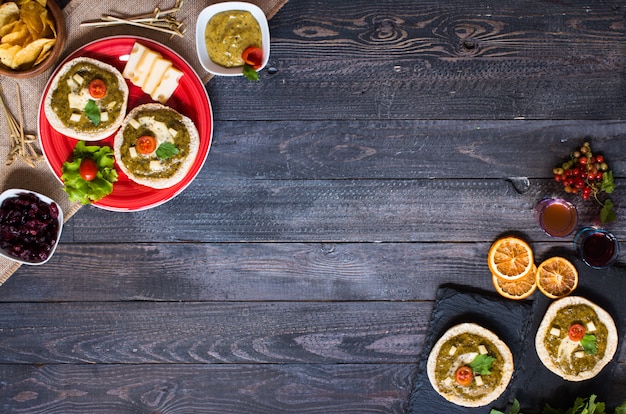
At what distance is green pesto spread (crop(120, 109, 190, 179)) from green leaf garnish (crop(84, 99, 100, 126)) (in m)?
0.14

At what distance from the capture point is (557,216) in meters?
2.90

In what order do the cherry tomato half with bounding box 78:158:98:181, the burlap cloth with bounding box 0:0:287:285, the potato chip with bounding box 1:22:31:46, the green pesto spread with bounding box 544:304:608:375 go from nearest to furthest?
the potato chip with bounding box 1:22:31:46 < the cherry tomato half with bounding box 78:158:98:181 < the burlap cloth with bounding box 0:0:287:285 < the green pesto spread with bounding box 544:304:608:375

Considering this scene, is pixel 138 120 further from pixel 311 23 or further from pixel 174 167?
pixel 311 23

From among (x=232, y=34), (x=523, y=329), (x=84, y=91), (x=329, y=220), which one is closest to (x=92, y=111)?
(x=84, y=91)

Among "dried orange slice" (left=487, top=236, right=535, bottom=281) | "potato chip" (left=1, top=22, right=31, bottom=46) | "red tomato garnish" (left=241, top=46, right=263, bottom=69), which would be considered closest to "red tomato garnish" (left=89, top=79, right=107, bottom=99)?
"potato chip" (left=1, top=22, right=31, bottom=46)

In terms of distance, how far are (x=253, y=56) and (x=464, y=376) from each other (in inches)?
75.5

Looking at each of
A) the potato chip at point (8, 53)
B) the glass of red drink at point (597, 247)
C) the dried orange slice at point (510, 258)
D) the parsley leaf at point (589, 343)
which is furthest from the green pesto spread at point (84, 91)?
the parsley leaf at point (589, 343)

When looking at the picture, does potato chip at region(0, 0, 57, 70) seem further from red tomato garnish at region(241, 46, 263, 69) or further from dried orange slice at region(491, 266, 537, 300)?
dried orange slice at region(491, 266, 537, 300)

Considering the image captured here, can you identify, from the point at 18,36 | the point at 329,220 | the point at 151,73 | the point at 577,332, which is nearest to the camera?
the point at 18,36

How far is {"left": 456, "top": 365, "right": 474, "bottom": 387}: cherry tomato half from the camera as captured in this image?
2854 millimetres

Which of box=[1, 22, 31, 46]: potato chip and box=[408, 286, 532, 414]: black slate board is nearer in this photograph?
box=[1, 22, 31, 46]: potato chip

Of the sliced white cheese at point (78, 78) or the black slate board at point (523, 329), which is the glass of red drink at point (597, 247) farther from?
the sliced white cheese at point (78, 78)

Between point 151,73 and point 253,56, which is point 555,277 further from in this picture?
point 151,73

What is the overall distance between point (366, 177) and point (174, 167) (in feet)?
3.20
